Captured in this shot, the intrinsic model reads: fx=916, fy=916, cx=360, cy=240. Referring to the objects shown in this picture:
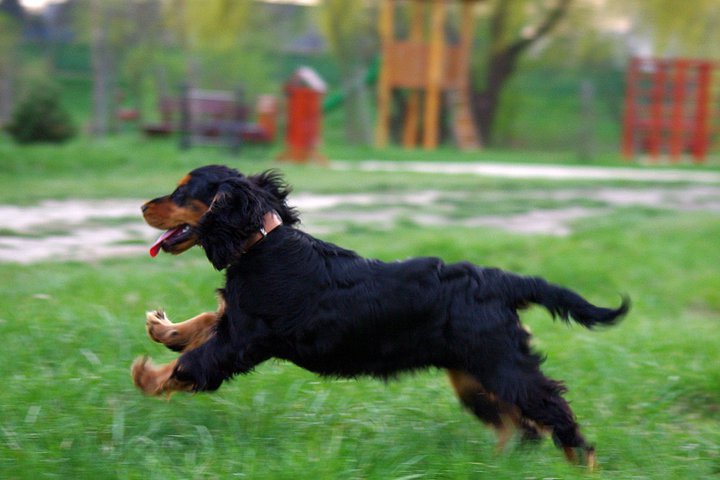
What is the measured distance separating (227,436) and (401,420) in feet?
2.62

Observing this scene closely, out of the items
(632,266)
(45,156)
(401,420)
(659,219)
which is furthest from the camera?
(45,156)

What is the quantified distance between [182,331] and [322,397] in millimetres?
700

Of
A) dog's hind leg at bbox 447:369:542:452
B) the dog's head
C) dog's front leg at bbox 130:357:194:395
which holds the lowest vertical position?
dog's hind leg at bbox 447:369:542:452

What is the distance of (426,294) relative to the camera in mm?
3549

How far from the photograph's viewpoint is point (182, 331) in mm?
3852

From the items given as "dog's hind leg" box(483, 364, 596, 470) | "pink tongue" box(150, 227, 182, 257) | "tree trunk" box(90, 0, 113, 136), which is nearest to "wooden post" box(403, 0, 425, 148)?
"tree trunk" box(90, 0, 113, 136)

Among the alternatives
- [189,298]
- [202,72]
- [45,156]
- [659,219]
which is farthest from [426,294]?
[202,72]

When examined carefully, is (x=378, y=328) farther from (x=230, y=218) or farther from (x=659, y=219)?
(x=659, y=219)

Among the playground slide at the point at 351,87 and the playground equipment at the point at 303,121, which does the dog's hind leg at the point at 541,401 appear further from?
the playground slide at the point at 351,87

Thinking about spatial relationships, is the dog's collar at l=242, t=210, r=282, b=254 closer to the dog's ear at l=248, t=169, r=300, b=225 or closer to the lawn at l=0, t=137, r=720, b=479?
the dog's ear at l=248, t=169, r=300, b=225

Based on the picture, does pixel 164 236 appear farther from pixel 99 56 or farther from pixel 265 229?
pixel 99 56

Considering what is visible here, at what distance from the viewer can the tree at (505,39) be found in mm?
27625

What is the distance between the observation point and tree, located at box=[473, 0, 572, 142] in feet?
90.6

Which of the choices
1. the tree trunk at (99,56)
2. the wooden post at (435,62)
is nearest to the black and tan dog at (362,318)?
the tree trunk at (99,56)
